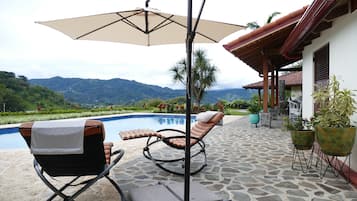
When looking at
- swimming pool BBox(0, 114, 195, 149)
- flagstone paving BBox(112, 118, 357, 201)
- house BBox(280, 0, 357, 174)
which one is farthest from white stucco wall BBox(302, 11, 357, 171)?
swimming pool BBox(0, 114, 195, 149)

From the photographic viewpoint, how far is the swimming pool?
10.2 m

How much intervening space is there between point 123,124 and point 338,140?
13.0 metres

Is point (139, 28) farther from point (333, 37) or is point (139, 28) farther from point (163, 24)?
point (333, 37)

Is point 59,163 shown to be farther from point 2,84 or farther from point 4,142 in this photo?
point 2,84

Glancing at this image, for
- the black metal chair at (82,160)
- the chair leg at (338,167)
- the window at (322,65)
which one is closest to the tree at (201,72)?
the window at (322,65)

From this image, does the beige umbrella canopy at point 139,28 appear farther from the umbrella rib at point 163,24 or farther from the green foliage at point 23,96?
the green foliage at point 23,96

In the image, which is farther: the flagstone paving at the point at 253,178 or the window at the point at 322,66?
the window at the point at 322,66

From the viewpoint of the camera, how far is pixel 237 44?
256 inches

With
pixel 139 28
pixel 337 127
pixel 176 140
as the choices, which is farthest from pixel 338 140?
pixel 139 28

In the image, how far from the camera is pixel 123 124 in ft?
50.4

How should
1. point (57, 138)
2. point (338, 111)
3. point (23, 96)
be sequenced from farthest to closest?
1. point (23, 96)
2. point (338, 111)
3. point (57, 138)

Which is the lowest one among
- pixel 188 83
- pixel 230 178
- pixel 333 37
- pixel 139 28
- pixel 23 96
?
pixel 230 178

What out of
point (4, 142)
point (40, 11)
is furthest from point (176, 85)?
point (4, 142)

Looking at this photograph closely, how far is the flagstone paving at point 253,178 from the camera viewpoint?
3246 millimetres
